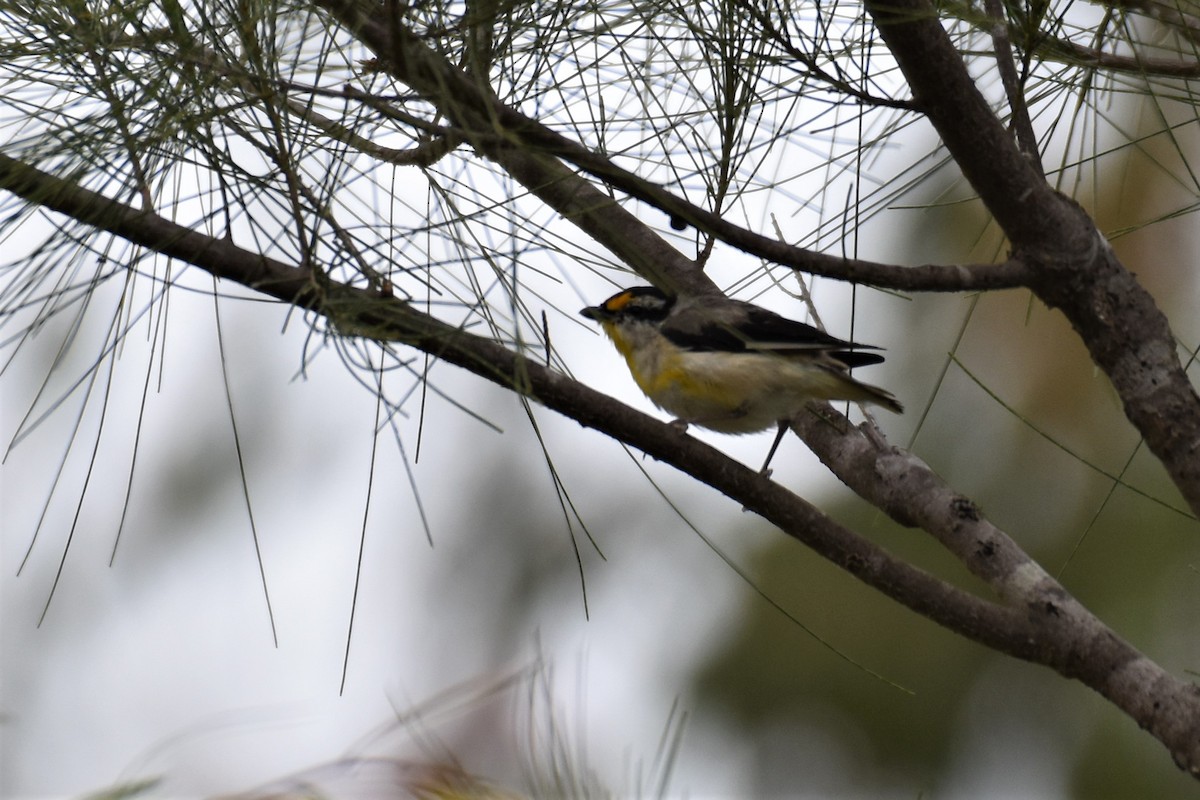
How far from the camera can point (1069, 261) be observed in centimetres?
210

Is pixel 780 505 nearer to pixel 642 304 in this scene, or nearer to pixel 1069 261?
pixel 1069 261

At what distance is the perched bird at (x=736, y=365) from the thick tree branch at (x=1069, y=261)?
3.18 ft

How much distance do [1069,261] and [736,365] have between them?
4.68 ft

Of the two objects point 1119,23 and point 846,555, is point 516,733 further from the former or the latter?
point 1119,23

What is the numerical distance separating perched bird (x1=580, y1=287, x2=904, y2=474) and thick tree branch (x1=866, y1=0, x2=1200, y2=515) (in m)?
0.97

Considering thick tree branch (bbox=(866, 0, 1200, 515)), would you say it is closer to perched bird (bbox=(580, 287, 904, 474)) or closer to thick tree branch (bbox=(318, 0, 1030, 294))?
thick tree branch (bbox=(318, 0, 1030, 294))

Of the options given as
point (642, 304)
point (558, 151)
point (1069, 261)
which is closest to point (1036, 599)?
point (1069, 261)

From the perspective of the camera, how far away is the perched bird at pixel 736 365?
3.23m

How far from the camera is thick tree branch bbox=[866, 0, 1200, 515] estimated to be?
2000mm

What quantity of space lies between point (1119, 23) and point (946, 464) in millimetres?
3808

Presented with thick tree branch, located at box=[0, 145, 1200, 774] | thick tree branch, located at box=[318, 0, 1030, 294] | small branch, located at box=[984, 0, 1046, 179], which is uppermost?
small branch, located at box=[984, 0, 1046, 179]

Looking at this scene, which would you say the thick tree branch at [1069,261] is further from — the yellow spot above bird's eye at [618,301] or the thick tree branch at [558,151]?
the yellow spot above bird's eye at [618,301]

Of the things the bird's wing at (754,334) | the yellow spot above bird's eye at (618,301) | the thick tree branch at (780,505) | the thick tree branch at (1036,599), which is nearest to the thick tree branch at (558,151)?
the thick tree branch at (780,505)

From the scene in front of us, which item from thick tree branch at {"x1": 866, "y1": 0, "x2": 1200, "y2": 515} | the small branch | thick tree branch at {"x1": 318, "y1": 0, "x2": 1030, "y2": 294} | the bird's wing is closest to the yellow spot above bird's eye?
the bird's wing
